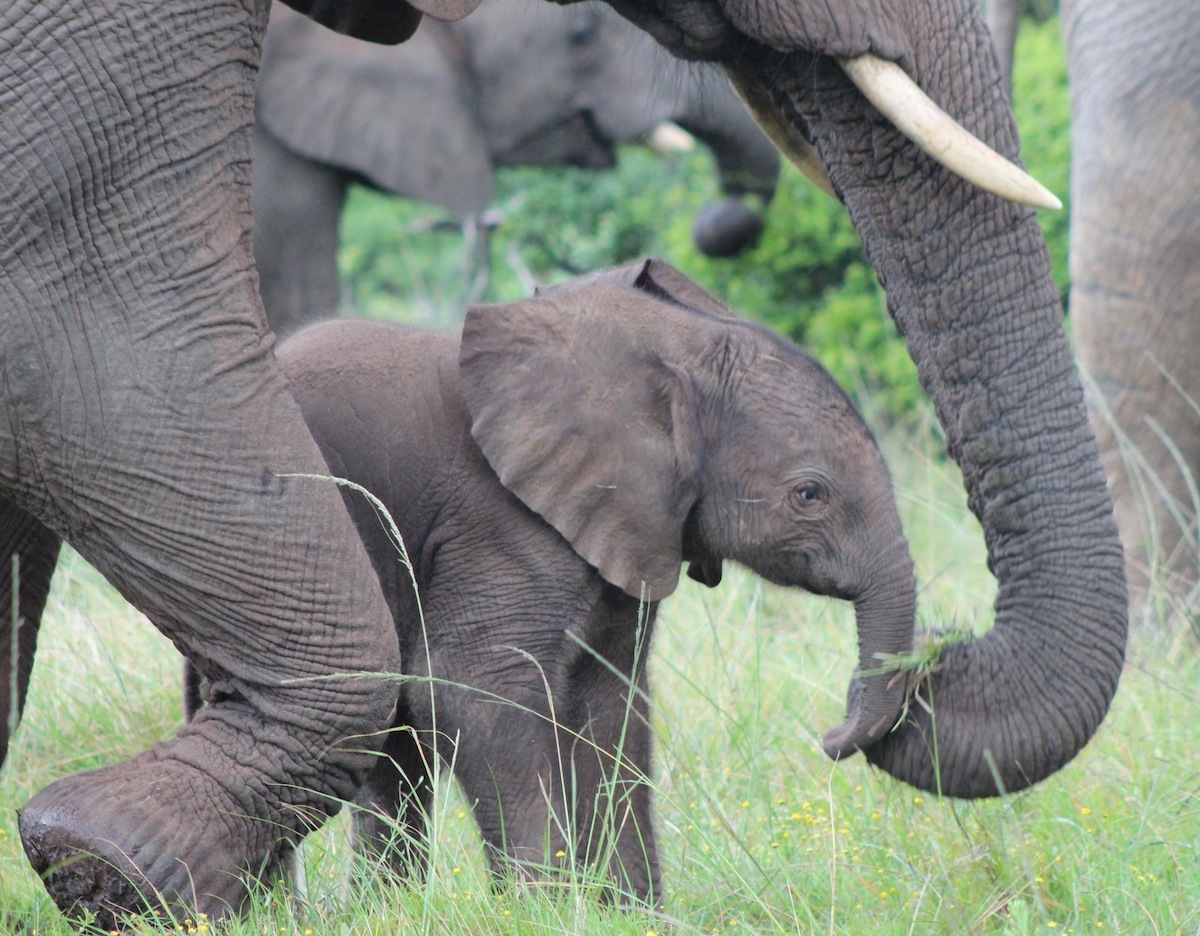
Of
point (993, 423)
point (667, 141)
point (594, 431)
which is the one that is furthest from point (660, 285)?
point (667, 141)

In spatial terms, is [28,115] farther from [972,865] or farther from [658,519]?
[972,865]

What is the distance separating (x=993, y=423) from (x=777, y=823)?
0.86m

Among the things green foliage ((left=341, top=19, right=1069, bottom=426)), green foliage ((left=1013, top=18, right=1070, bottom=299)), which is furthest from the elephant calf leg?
green foliage ((left=1013, top=18, right=1070, bottom=299))

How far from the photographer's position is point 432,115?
6801 millimetres

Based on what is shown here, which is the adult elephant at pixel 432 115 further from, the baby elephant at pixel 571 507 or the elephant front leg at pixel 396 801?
the baby elephant at pixel 571 507

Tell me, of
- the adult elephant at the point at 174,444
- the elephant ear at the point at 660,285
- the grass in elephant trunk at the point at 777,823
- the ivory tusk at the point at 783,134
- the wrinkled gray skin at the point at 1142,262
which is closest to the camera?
the adult elephant at the point at 174,444

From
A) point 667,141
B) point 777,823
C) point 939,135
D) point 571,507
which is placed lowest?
point 777,823

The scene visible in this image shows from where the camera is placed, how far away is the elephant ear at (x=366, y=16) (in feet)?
9.78

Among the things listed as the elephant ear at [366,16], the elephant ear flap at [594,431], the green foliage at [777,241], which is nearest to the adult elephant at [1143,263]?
the green foliage at [777,241]

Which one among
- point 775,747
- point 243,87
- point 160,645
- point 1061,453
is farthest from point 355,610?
point 160,645

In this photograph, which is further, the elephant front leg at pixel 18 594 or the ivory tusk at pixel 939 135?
the elephant front leg at pixel 18 594

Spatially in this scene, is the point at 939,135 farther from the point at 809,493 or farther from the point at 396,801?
the point at 396,801

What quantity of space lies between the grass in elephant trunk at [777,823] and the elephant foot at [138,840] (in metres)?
0.06

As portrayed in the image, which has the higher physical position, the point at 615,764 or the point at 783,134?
the point at 783,134
